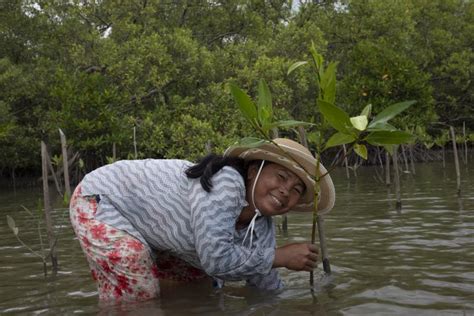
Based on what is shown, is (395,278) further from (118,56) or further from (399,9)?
(399,9)

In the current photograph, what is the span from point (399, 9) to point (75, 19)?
1059 centimetres

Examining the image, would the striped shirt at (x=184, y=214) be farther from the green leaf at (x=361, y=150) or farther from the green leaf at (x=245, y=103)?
the green leaf at (x=361, y=150)

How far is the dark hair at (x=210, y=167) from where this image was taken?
2840mm

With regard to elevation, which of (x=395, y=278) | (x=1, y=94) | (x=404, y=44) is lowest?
(x=395, y=278)

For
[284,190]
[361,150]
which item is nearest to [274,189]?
[284,190]

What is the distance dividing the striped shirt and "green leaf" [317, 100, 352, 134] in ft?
1.73

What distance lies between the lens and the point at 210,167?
287 cm

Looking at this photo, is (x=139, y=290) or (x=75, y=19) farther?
(x=75, y=19)

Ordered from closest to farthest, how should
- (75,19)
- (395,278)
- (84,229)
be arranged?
(84,229), (395,278), (75,19)

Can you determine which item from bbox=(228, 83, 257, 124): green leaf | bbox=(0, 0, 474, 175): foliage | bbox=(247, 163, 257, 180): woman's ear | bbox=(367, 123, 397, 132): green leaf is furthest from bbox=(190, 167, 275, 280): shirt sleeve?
bbox=(0, 0, 474, 175): foliage

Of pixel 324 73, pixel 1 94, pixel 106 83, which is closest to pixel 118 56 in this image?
pixel 106 83

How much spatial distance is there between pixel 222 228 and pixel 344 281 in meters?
1.16

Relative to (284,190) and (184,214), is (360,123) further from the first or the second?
(184,214)

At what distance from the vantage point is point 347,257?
4402 mm
